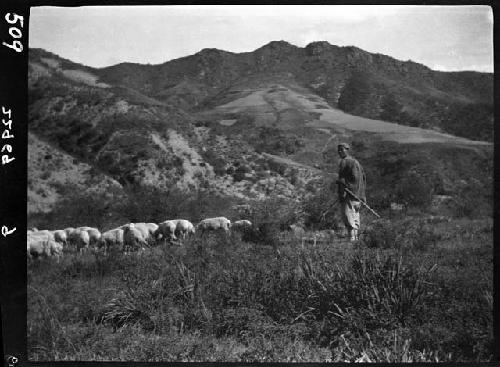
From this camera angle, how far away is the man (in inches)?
419

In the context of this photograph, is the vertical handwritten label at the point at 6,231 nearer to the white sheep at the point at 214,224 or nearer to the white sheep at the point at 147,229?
the white sheep at the point at 214,224

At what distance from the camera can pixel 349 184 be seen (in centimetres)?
1077

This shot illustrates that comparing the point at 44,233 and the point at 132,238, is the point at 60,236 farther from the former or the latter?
the point at 132,238

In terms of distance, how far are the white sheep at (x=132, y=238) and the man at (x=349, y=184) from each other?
13.5 ft

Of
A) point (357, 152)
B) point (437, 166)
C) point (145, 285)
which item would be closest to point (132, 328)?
point (145, 285)

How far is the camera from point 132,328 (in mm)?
7855

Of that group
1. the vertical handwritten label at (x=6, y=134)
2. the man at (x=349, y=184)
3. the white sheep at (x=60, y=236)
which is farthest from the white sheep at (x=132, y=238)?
the vertical handwritten label at (x=6, y=134)

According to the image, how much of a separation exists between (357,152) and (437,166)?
1815 mm

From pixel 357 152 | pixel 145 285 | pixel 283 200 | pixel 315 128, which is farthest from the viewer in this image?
pixel 357 152

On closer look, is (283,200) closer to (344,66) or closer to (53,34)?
(344,66)

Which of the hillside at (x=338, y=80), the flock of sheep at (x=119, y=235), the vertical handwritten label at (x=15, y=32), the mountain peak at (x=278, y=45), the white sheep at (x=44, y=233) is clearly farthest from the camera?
the white sheep at (x=44, y=233)

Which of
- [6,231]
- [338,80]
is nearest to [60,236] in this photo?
[6,231]

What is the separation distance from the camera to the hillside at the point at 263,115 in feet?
34.8

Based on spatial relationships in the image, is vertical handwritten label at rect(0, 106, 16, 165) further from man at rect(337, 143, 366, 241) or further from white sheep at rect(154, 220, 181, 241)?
man at rect(337, 143, 366, 241)
